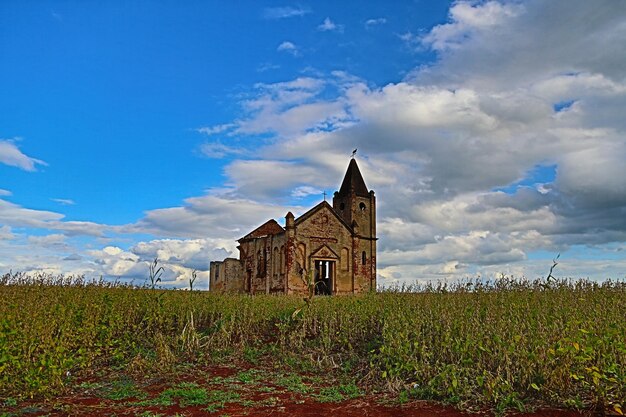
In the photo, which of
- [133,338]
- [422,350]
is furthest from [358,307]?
[133,338]

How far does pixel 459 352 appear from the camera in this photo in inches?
310

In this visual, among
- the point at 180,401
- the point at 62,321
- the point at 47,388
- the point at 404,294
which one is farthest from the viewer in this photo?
the point at 404,294

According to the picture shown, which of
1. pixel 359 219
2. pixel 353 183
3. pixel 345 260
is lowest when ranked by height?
pixel 345 260

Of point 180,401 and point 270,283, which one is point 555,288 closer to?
point 180,401

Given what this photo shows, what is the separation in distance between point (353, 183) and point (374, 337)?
27.7m

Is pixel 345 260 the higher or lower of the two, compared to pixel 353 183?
lower

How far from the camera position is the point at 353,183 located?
123 ft

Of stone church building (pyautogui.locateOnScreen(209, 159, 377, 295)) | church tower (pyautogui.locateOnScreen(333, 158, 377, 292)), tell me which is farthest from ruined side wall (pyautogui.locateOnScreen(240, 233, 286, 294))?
church tower (pyautogui.locateOnScreen(333, 158, 377, 292))

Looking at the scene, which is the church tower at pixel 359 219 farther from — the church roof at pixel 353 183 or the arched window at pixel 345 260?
the arched window at pixel 345 260

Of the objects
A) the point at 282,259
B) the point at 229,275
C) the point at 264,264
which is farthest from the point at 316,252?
the point at 229,275

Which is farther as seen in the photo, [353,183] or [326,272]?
[353,183]

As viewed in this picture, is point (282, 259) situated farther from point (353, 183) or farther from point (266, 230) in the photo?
point (353, 183)

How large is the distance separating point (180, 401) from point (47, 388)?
7.02ft

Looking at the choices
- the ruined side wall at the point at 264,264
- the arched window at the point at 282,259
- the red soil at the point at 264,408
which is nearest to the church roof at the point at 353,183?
the ruined side wall at the point at 264,264
